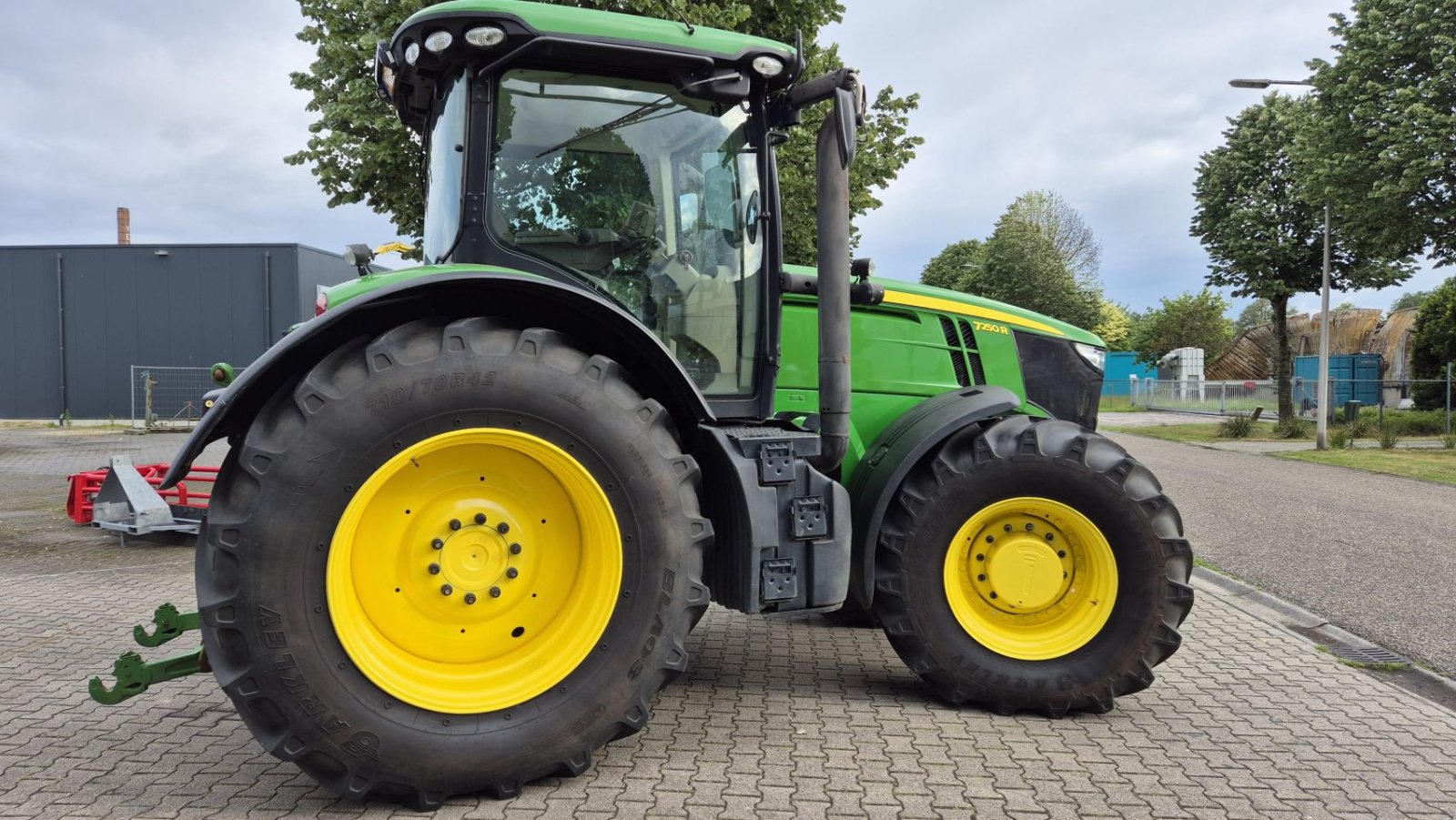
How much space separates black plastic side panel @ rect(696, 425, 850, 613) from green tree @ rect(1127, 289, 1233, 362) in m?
48.7

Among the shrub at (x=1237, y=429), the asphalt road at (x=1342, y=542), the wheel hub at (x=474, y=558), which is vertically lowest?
the asphalt road at (x=1342, y=542)

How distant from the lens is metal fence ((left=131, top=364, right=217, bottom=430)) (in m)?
23.1

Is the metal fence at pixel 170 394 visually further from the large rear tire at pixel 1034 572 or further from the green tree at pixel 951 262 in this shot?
the green tree at pixel 951 262

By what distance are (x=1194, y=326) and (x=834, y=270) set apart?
51.6 metres

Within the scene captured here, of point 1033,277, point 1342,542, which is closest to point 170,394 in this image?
point 1342,542

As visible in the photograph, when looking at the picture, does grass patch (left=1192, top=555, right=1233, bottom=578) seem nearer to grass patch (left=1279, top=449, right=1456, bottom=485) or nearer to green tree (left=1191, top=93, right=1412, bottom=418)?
grass patch (left=1279, top=449, right=1456, bottom=485)

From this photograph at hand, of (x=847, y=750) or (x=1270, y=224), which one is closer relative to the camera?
(x=847, y=750)

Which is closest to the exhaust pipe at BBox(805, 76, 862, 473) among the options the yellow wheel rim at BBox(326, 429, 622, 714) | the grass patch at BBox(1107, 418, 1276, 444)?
the yellow wheel rim at BBox(326, 429, 622, 714)

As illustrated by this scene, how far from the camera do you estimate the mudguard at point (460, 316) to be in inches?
112

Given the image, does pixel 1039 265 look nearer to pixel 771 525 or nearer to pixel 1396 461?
pixel 1396 461

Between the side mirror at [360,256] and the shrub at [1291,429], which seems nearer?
the side mirror at [360,256]

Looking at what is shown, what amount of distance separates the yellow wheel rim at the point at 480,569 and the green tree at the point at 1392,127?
681 inches

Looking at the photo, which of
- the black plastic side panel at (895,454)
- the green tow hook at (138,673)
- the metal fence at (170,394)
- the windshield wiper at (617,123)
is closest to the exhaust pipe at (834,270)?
the black plastic side panel at (895,454)

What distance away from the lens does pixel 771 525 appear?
3424 millimetres
